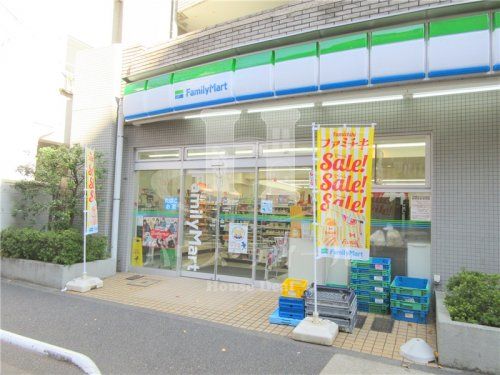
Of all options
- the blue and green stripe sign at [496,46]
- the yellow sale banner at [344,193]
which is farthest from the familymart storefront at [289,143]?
the yellow sale banner at [344,193]

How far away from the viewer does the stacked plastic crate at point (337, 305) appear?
17.4ft

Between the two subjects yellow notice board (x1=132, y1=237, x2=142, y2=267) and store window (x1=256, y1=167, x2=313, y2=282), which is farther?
yellow notice board (x1=132, y1=237, x2=142, y2=267)

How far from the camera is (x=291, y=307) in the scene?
5656 mm

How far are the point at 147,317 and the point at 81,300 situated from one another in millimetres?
1786

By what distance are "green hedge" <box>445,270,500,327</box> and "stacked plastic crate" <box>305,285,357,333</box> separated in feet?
4.31

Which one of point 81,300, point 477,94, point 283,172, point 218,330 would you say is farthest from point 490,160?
point 81,300

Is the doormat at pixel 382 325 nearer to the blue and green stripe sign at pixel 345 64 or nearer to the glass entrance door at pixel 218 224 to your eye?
the glass entrance door at pixel 218 224

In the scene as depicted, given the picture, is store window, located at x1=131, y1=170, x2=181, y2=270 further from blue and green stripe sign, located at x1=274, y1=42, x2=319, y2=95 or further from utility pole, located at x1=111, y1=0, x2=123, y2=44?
utility pole, located at x1=111, y1=0, x2=123, y2=44

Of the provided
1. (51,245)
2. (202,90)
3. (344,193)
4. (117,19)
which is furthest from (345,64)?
(117,19)

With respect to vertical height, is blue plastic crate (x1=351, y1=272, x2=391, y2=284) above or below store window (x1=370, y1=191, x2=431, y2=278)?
below

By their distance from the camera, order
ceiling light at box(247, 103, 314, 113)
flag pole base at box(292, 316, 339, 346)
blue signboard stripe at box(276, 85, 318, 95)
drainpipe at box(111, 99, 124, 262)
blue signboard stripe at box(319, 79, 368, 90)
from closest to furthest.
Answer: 1. flag pole base at box(292, 316, 339, 346)
2. blue signboard stripe at box(319, 79, 368, 90)
3. blue signboard stripe at box(276, 85, 318, 95)
4. ceiling light at box(247, 103, 314, 113)
5. drainpipe at box(111, 99, 124, 262)

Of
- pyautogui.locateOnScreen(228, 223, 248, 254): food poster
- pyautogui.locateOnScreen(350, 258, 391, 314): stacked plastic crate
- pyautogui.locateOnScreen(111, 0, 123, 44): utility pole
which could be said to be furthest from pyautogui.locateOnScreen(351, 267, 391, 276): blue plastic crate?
pyautogui.locateOnScreen(111, 0, 123, 44): utility pole

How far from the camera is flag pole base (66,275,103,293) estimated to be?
7418 millimetres

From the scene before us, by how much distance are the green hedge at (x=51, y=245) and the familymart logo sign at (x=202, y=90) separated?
3.89 metres
